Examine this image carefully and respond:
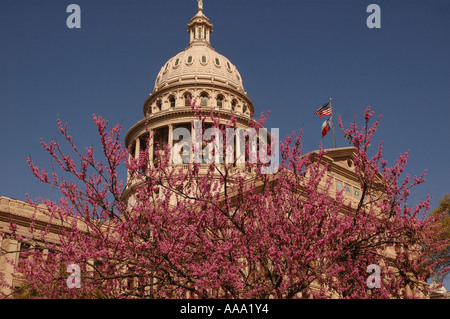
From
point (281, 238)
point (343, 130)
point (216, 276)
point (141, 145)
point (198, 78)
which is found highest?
point (198, 78)

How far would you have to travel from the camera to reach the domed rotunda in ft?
215

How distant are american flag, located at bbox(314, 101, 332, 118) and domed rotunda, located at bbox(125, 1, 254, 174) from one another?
2017cm

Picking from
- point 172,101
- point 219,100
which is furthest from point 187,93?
point 219,100

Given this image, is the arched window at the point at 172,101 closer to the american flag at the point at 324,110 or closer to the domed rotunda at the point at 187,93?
the domed rotunda at the point at 187,93

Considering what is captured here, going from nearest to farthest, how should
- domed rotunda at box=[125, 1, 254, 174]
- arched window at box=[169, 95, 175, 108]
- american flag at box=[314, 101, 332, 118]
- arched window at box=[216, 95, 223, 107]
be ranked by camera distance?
1. american flag at box=[314, 101, 332, 118]
2. domed rotunda at box=[125, 1, 254, 174]
3. arched window at box=[216, 95, 223, 107]
4. arched window at box=[169, 95, 175, 108]

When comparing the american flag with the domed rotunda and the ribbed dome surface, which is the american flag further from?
the ribbed dome surface

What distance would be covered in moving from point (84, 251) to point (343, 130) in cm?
807

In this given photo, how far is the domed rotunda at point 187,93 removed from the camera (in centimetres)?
6547

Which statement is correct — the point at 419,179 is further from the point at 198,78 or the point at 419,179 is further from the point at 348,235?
the point at 198,78

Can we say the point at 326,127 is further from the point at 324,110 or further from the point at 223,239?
the point at 223,239

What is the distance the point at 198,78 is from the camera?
70875mm

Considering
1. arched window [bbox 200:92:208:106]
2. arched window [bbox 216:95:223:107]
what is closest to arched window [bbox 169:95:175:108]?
arched window [bbox 200:92:208:106]

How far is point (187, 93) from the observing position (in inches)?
2704
